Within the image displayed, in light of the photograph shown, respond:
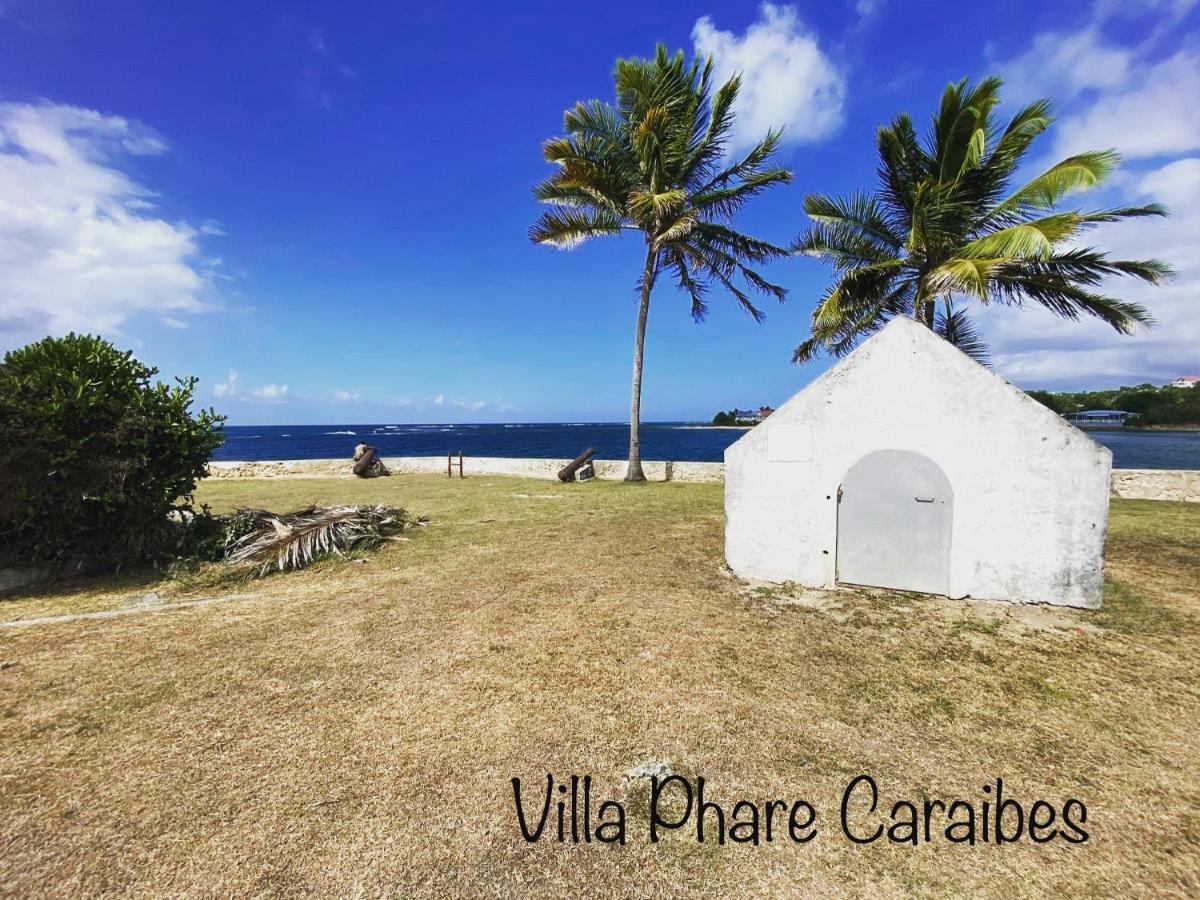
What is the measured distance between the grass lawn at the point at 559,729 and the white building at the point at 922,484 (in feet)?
1.43

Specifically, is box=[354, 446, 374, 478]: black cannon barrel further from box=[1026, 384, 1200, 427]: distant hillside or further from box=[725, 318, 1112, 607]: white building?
box=[1026, 384, 1200, 427]: distant hillside

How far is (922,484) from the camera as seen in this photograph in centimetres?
572

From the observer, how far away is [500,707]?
3.63m

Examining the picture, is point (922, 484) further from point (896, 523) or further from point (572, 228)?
point (572, 228)

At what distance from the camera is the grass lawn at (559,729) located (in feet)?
7.52

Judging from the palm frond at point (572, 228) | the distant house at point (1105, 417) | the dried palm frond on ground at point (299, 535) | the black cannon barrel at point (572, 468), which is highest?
the palm frond at point (572, 228)

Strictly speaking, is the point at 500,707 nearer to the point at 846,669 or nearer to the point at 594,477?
the point at 846,669

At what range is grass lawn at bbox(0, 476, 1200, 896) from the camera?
229 centimetres

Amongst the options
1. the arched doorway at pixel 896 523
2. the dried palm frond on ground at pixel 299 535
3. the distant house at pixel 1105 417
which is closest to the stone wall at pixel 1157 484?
the arched doorway at pixel 896 523

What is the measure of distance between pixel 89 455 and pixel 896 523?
34.4 ft

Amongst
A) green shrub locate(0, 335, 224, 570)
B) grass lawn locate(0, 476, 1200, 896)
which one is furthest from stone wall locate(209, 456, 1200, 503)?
green shrub locate(0, 335, 224, 570)

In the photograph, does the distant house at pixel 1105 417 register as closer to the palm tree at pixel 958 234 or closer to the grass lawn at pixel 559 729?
the palm tree at pixel 958 234

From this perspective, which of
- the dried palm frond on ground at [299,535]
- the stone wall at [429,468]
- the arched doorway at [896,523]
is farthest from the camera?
the stone wall at [429,468]

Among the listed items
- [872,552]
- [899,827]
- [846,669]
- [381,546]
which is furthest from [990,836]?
[381,546]
